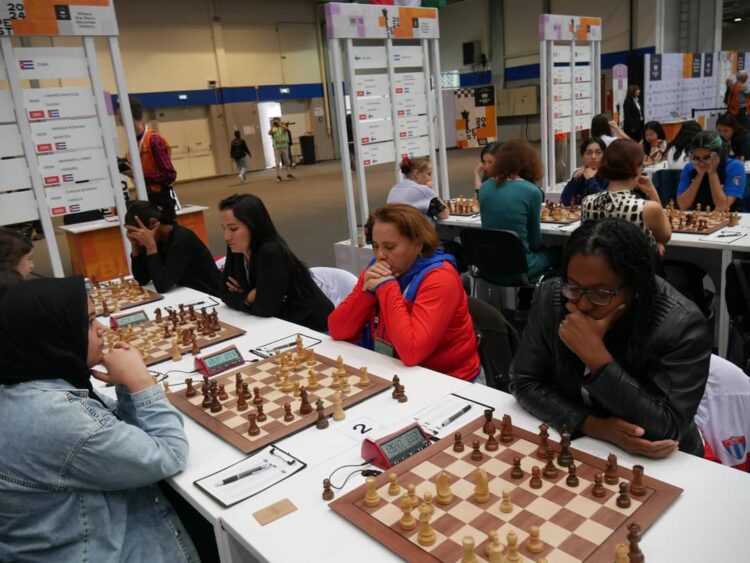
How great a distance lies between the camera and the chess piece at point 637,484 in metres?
1.30

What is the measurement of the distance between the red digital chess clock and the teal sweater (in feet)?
8.99

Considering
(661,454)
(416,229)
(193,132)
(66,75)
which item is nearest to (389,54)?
(66,75)

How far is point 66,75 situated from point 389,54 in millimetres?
2607

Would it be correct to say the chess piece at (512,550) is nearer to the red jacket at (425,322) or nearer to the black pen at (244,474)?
the black pen at (244,474)

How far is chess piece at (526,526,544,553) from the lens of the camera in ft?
3.75

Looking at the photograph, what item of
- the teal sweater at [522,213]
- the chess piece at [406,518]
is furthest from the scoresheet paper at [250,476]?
the teal sweater at [522,213]

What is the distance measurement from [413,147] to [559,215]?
1.60 meters

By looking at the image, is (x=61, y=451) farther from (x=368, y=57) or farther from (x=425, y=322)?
(x=368, y=57)

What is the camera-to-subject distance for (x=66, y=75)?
4.22 meters

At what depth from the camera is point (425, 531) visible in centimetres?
121

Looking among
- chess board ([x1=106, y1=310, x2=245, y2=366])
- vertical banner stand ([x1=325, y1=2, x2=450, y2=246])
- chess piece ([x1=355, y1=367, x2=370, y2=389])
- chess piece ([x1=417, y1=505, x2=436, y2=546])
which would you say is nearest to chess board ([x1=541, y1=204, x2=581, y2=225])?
vertical banner stand ([x1=325, y1=2, x2=450, y2=246])

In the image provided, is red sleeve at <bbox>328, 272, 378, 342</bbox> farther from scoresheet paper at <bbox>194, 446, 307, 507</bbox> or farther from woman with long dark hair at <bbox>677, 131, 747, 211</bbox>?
woman with long dark hair at <bbox>677, 131, 747, 211</bbox>

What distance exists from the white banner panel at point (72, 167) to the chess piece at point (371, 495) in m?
3.84

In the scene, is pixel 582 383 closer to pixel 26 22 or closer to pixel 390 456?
pixel 390 456
